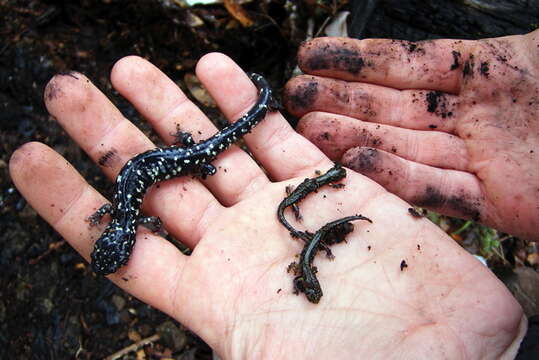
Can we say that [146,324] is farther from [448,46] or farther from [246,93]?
[448,46]

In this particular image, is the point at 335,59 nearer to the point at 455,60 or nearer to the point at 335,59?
the point at 335,59

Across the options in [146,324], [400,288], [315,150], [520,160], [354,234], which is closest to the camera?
[400,288]

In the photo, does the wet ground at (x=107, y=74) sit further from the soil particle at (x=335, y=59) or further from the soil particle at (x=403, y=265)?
the soil particle at (x=403, y=265)

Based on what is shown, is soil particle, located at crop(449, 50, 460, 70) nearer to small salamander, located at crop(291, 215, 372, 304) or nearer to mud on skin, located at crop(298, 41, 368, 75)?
mud on skin, located at crop(298, 41, 368, 75)

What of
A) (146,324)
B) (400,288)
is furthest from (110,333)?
(400,288)

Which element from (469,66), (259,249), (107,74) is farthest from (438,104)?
(107,74)

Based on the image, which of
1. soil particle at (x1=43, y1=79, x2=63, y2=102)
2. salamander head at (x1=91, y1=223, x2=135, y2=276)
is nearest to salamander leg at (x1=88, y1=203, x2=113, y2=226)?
salamander head at (x1=91, y1=223, x2=135, y2=276)
